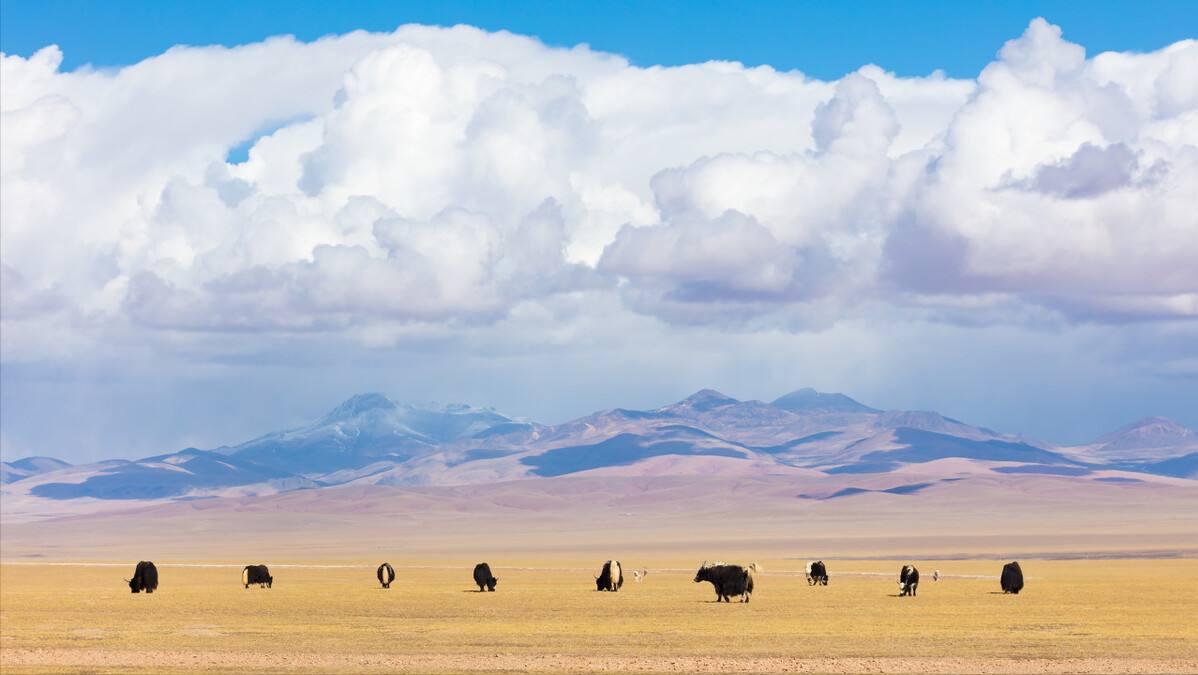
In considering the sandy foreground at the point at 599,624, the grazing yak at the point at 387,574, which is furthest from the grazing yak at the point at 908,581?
the grazing yak at the point at 387,574

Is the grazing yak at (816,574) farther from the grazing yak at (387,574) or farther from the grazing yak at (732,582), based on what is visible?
the grazing yak at (387,574)

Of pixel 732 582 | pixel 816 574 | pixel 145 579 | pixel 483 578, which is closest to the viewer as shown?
pixel 732 582

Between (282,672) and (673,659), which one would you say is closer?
(282,672)

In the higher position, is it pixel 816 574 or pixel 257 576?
pixel 257 576

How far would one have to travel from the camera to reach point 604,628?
146 ft

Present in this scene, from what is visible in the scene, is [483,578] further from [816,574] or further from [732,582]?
[816,574]

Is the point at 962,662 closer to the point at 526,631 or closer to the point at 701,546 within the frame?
the point at 526,631

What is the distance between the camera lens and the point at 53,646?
38.7 m

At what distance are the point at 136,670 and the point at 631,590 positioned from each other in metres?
34.9

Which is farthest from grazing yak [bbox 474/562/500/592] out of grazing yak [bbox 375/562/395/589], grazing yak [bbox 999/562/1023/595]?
grazing yak [bbox 999/562/1023/595]

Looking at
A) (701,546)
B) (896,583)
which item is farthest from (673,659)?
(701,546)

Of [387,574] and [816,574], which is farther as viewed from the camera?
[387,574]

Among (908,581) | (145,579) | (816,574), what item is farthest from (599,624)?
(145,579)

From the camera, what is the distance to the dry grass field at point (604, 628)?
34656mm
